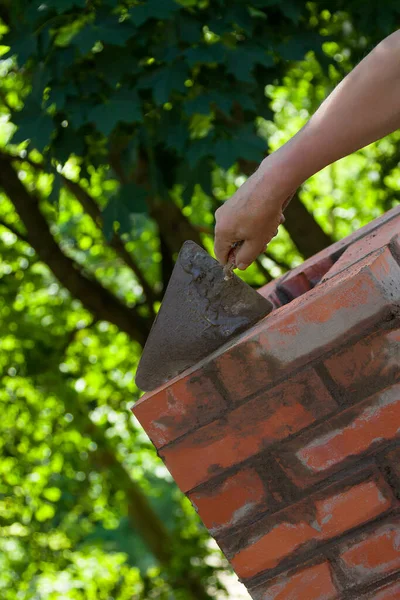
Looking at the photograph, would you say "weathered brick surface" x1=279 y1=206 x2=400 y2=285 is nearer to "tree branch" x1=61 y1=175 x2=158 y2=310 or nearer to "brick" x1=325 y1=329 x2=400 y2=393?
"brick" x1=325 y1=329 x2=400 y2=393

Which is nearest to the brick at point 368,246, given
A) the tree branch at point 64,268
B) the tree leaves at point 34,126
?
the tree leaves at point 34,126

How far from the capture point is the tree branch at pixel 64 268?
4.91m

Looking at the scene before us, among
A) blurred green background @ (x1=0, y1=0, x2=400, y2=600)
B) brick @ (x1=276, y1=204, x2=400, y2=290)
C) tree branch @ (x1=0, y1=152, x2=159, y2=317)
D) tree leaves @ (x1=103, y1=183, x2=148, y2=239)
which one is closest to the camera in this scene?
brick @ (x1=276, y1=204, x2=400, y2=290)

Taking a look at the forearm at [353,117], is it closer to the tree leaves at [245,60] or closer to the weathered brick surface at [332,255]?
the weathered brick surface at [332,255]

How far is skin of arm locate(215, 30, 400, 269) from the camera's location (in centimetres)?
130

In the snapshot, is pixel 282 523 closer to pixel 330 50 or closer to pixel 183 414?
pixel 183 414

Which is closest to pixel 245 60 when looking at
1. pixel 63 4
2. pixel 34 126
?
pixel 63 4

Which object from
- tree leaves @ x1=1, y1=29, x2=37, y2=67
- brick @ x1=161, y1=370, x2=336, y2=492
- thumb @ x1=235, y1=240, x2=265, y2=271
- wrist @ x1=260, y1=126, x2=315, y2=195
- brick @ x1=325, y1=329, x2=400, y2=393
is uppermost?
wrist @ x1=260, y1=126, x2=315, y2=195

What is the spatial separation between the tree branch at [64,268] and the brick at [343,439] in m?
3.65

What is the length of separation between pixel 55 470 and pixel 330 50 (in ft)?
11.4

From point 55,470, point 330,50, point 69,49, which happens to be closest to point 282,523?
point 69,49

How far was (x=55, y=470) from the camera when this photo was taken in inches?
236

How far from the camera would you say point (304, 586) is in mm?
1457

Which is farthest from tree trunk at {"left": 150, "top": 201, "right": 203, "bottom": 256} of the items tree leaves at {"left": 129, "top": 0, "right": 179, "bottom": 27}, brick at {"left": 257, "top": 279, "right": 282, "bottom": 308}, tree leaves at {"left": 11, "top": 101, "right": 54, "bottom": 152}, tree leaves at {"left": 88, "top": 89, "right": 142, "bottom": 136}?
Result: brick at {"left": 257, "top": 279, "right": 282, "bottom": 308}
